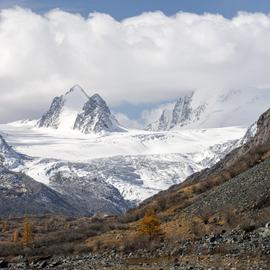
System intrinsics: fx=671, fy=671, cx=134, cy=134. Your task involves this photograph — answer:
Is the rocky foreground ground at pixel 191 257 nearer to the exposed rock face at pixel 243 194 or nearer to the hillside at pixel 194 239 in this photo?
the hillside at pixel 194 239

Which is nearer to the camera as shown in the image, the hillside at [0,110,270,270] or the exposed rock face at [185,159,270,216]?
the hillside at [0,110,270,270]

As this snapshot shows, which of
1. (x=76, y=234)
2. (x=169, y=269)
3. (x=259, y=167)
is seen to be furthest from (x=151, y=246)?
(x=76, y=234)

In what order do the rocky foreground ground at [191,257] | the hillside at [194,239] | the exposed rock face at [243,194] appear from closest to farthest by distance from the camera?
the rocky foreground ground at [191,257] < the hillside at [194,239] < the exposed rock face at [243,194]

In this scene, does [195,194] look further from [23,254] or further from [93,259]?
[93,259]

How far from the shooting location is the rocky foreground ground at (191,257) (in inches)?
2039

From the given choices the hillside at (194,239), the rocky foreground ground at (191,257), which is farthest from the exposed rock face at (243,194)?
the rocky foreground ground at (191,257)

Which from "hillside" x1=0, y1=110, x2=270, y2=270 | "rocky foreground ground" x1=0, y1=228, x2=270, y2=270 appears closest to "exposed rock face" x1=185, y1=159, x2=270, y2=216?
"hillside" x1=0, y1=110, x2=270, y2=270

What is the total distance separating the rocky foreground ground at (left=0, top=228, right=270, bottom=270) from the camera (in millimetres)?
51781

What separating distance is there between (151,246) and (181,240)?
317 centimetres

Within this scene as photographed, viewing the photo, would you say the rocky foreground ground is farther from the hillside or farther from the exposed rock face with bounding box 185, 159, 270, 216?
the exposed rock face with bounding box 185, 159, 270, 216

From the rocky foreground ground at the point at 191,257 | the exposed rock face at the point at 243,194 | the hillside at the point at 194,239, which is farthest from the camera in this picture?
the exposed rock face at the point at 243,194

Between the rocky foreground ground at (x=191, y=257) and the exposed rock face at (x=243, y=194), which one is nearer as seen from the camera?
the rocky foreground ground at (x=191, y=257)

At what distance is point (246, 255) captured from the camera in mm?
52438

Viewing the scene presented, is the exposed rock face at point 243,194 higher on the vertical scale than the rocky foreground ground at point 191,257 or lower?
higher
